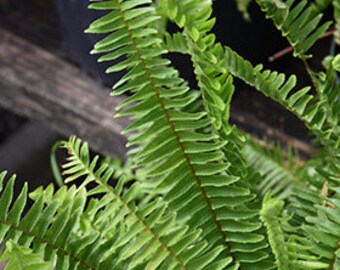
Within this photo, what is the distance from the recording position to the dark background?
3.93ft

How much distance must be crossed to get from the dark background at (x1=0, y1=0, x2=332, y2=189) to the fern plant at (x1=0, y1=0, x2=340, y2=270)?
0.35 m

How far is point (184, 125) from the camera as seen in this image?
0.75 meters

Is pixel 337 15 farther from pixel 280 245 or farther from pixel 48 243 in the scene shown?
pixel 48 243

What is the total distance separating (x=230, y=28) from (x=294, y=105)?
41 cm

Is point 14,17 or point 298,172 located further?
point 14,17

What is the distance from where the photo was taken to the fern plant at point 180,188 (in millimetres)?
711

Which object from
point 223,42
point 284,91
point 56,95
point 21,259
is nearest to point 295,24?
point 284,91

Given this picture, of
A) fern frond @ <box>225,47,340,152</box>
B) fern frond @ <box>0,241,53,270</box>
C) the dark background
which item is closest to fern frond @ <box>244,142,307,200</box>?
the dark background

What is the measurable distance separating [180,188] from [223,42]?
0.49 meters

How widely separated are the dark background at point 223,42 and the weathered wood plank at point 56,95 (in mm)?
29

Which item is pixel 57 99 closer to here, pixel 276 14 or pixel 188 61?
pixel 188 61

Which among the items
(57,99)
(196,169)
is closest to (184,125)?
(196,169)

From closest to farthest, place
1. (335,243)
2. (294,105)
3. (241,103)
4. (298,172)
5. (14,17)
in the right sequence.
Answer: (335,243)
(294,105)
(298,172)
(241,103)
(14,17)

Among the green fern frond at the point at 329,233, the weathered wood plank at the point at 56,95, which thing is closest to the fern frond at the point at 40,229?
the green fern frond at the point at 329,233
